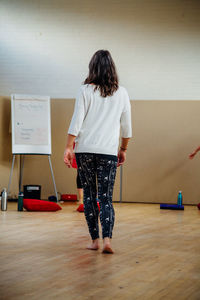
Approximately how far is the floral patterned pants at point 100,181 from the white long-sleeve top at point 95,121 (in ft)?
0.16

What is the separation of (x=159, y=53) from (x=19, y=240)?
5330 millimetres

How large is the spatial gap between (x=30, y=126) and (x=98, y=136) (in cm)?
442

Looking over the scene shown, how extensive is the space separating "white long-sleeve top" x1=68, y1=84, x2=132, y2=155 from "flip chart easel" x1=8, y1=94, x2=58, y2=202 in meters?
4.27

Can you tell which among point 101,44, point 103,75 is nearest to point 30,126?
point 101,44

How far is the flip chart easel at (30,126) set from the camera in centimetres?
688

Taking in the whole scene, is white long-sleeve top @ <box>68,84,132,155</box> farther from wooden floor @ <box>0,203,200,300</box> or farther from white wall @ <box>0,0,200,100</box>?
white wall @ <box>0,0,200,100</box>

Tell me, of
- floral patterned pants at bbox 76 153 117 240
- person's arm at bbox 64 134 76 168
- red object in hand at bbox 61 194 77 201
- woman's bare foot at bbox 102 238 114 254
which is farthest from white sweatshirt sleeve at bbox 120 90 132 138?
red object in hand at bbox 61 194 77 201

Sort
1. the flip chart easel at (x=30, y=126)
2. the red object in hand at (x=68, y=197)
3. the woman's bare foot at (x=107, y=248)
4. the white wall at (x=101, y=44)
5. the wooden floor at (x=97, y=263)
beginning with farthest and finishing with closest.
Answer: the white wall at (x=101, y=44) → the red object in hand at (x=68, y=197) → the flip chart easel at (x=30, y=126) → the woman's bare foot at (x=107, y=248) → the wooden floor at (x=97, y=263)

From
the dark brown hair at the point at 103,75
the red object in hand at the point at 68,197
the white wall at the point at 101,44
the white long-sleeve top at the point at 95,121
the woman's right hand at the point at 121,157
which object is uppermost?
the white wall at the point at 101,44

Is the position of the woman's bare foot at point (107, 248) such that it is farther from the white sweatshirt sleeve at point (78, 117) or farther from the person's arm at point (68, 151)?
the white sweatshirt sleeve at point (78, 117)

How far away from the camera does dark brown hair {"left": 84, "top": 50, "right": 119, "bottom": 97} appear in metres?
2.72

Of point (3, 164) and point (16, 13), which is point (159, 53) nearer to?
point (16, 13)

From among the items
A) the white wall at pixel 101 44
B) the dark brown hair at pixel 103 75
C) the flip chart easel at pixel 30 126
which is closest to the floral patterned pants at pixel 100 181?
the dark brown hair at pixel 103 75

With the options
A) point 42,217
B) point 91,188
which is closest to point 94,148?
point 91,188
